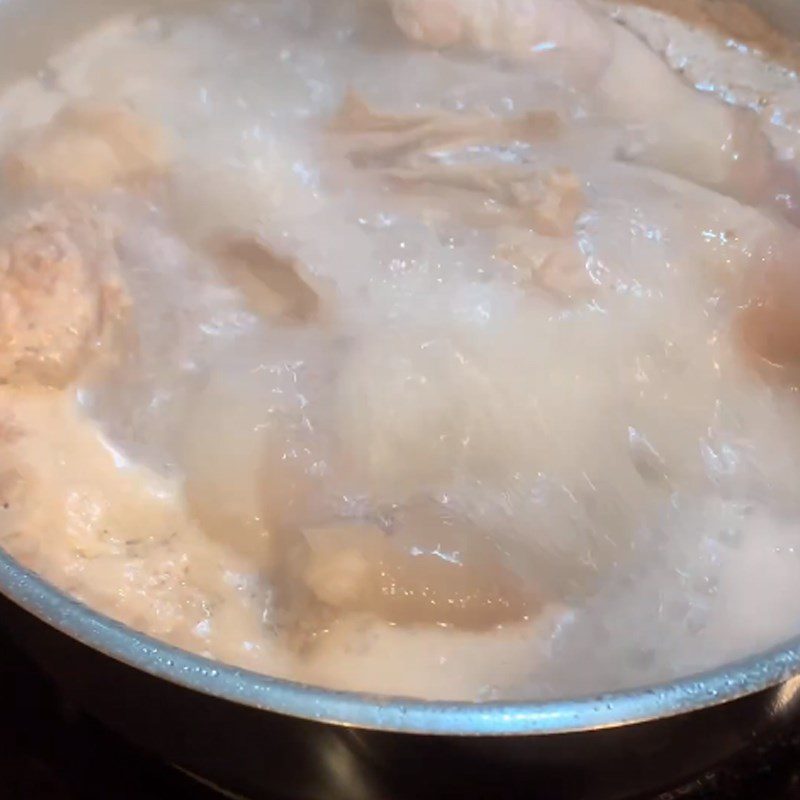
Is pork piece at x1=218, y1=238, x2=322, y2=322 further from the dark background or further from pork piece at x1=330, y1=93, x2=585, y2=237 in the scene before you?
the dark background

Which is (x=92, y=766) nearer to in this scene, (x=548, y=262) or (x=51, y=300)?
(x=51, y=300)

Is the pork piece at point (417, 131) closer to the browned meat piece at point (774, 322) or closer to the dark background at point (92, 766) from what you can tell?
the browned meat piece at point (774, 322)

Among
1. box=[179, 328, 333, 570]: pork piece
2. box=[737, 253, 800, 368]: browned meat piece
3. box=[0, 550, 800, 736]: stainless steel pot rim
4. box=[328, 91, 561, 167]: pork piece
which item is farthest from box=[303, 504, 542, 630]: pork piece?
box=[328, 91, 561, 167]: pork piece

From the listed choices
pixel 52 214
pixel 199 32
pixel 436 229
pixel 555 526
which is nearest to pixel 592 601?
pixel 555 526

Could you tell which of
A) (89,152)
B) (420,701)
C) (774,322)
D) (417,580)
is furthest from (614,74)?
(420,701)

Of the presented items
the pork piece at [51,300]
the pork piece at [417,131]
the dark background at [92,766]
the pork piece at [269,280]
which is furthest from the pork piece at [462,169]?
the dark background at [92,766]

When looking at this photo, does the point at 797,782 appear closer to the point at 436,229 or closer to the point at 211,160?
the point at 436,229
